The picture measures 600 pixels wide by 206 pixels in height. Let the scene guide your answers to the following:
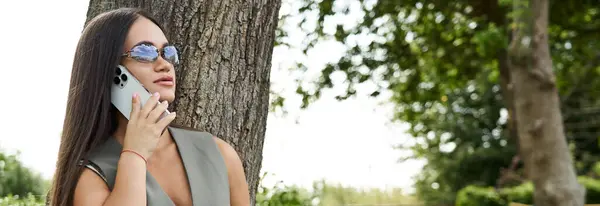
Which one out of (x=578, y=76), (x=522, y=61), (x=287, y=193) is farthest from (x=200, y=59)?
(x=578, y=76)

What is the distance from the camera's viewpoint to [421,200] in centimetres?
3097

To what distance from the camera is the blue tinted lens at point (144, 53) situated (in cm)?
273

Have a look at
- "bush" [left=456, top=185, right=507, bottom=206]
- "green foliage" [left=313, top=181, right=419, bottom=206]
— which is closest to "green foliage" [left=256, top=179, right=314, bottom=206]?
"green foliage" [left=313, top=181, right=419, bottom=206]

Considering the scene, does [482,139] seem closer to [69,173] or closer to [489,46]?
[489,46]

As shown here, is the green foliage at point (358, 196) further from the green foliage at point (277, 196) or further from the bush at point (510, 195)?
the green foliage at point (277, 196)

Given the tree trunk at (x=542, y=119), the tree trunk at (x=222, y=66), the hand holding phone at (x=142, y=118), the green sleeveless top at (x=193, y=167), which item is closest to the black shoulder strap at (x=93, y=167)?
the green sleeveless top at (x=193, y=167)

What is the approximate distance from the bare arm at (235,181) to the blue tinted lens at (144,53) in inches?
20.0

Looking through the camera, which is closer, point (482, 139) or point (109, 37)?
point (109, 37)

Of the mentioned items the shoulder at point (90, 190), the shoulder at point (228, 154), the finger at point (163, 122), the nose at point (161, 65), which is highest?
the nose at point (161, 65)

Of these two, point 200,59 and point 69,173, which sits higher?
point 200,59

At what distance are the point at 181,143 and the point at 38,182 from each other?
5.75 m

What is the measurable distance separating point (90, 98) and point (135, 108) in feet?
0.72

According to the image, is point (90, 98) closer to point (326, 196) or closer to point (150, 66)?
point (150, 66)

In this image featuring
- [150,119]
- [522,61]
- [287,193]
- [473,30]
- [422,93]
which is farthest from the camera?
[422,93]
